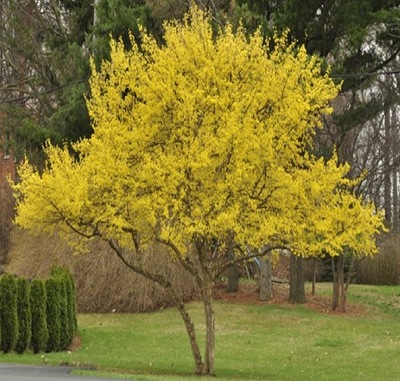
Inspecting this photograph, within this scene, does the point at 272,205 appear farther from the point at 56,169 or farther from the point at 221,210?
the point at 56,169

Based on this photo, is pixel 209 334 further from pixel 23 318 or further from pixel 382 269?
pixel 382 269

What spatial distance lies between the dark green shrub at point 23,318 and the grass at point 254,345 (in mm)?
494

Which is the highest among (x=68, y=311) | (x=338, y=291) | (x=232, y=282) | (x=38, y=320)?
(x=232, y=282)

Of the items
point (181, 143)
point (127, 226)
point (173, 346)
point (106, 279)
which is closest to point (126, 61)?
point (181, 143)

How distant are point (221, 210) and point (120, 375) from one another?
9.31 feet

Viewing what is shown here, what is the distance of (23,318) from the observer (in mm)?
17500

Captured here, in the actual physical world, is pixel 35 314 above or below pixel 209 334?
above

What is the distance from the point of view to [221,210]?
45.9 ft

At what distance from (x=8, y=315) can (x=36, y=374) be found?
3827mm

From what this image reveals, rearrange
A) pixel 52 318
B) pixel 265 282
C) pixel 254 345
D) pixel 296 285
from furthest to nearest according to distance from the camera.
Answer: pixel 265 282 → pixel 296 285 → pixel 254 345 → pixel 52 318

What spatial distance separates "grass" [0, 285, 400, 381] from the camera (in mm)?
15953

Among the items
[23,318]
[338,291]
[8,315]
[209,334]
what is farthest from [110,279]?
[209,334]

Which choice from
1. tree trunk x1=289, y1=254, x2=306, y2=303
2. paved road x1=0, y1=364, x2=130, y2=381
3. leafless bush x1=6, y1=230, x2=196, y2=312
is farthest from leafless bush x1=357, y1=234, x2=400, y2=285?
paved road x1=0, y1=364, x2=130, y2=381

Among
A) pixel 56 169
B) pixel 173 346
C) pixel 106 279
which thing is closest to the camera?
pixel 56 169
